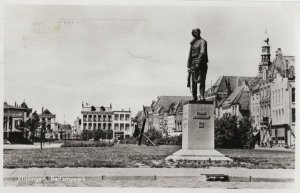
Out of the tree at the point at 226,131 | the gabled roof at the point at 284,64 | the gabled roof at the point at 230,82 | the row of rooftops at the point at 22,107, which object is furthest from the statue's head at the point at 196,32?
the row of rooftops at the point at 22,107

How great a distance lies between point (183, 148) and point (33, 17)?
11.0 ft

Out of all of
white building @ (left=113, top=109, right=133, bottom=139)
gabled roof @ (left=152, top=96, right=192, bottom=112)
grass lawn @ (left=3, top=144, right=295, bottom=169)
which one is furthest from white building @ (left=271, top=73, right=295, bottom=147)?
white building @ (left=113, top=109, right=133, bottom=139)

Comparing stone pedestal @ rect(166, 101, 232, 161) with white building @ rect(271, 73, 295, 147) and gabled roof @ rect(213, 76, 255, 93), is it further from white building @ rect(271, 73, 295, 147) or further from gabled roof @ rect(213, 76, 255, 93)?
white building @ rect(271, 73, 295, 147)

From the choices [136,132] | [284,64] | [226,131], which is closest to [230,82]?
[226,131]

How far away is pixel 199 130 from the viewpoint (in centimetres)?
1252

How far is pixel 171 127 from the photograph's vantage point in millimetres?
12922

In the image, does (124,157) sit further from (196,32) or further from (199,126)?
(196,32)

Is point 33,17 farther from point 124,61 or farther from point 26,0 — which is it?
point 124,61

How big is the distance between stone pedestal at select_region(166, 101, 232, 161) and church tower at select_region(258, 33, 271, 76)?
104cm

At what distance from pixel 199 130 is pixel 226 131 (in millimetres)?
506

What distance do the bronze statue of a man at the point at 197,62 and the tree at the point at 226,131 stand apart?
0.56 metres

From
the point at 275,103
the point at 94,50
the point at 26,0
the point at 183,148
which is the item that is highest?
the point at 26,0

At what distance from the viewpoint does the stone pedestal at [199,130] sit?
12.5 m

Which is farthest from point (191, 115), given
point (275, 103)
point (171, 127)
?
point (275, 103)
